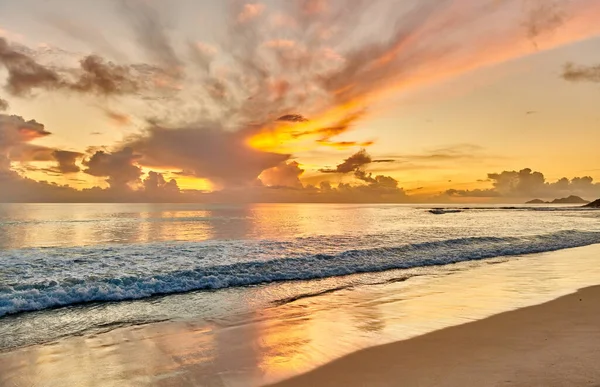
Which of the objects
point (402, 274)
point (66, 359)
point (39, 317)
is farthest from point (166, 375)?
point (402, 274)

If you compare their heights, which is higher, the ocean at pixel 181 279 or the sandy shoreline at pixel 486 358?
the sandy shoreline at pixel 486 358

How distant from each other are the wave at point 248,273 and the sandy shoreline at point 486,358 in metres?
7.89

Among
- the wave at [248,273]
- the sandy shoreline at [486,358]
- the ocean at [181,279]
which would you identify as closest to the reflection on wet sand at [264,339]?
the sandy shoreline at [486,358]

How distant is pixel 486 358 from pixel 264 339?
376cm

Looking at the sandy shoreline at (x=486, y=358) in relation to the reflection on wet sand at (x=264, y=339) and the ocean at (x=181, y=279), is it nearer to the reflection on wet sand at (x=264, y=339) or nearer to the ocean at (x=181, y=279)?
the reflection on wet sand at (x=264, y=339)

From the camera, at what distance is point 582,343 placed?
5770 mm

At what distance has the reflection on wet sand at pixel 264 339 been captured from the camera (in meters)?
5.30

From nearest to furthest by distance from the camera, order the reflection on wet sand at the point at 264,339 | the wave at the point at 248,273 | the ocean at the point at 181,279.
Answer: the reflection on wet sand at the point at 264,339 < the ocean at the point at 181,279 < the wave at the point at 248,273

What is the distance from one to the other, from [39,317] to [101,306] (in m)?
1.45

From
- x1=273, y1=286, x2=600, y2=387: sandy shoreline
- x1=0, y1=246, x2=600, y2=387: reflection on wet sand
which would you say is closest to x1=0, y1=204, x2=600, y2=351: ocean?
x1=0, y1=246, x2=600, y2=387: reflection on wet sand

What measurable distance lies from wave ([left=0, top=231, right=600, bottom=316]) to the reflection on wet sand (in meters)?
2.76

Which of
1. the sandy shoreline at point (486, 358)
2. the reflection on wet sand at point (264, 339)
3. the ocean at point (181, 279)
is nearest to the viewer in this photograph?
the sandy shoreline at point (486, 358)

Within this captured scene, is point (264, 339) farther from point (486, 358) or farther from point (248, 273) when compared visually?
point (248, 273)

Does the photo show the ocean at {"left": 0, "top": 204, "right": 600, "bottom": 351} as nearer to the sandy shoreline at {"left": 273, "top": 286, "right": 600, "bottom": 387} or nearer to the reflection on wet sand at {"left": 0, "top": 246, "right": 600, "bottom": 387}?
the reflection on wet sand at {"left": 0, "top": 246, "right": 600, "bottom": 387}
